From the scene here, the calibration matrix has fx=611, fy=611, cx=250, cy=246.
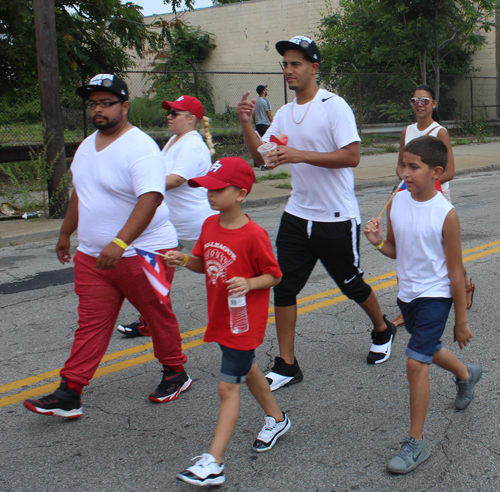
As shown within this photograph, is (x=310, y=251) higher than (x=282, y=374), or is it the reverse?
(x=310, y=251)

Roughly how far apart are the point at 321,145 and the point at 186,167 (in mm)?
1184

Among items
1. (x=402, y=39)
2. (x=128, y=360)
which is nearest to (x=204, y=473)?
(x=128, y=360)

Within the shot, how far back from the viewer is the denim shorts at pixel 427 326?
116 inches

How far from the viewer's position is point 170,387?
148 inches

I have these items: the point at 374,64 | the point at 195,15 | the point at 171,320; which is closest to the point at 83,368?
the point at 171,320

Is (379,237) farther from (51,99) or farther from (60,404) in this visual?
(51,99)

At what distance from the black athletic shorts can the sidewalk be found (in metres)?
6.30

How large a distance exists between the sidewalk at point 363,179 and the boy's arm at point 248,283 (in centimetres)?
710

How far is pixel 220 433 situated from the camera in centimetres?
280

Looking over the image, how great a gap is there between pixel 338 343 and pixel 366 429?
131cm

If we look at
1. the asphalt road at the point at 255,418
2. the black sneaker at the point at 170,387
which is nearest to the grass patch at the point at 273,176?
the asphalt road at the point at 255,418

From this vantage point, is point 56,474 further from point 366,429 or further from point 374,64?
point 374,64

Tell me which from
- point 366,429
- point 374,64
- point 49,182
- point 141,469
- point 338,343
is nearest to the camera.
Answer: point 141,469

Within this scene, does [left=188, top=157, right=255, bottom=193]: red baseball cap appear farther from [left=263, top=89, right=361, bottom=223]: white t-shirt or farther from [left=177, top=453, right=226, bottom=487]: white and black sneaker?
[left=177, top=453, right=226, bottom=487]: white and black sneaker
